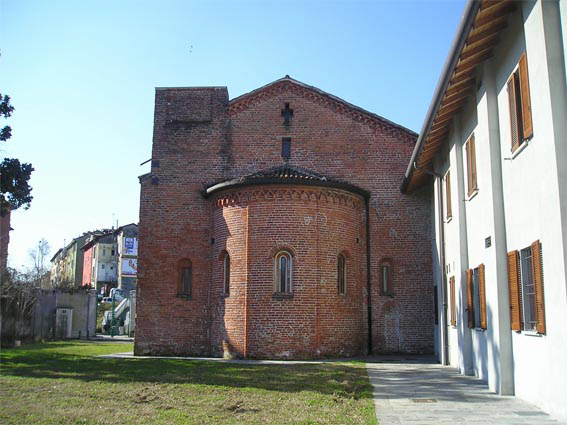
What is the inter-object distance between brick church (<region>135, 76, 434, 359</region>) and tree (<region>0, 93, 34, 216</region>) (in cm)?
432

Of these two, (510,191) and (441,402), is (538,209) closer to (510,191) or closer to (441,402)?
(510,191)

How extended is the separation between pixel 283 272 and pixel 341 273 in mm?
2136

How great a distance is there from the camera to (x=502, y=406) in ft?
28.2

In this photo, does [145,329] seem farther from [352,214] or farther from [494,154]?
[494,154]

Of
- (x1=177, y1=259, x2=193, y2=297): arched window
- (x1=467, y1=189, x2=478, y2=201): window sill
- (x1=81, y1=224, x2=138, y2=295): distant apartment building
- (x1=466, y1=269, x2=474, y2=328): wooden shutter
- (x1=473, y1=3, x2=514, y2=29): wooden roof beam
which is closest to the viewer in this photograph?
(x1=473, y1=3, x2=514, y2=29): wooden roof beam

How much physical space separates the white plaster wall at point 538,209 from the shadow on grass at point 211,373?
9.38ft

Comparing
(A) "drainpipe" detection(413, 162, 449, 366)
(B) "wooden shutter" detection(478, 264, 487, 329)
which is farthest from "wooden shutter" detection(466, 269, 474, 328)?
(A) "drainpipe" detection(413, 162, 449, 366)

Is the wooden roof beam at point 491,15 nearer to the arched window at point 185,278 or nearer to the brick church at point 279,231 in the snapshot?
the brick church at point 279,231

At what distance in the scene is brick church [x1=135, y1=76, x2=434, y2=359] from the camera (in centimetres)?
1702

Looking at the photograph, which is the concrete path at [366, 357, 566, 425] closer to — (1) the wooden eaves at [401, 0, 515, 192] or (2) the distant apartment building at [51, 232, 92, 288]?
(1) the wooden eaves at [401, 0, 515, 192]

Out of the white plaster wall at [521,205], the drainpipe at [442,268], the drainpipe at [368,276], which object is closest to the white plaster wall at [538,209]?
the white plaster wall at [521,205]

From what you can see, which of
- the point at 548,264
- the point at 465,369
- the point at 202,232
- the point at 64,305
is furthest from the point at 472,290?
the point at 64,305

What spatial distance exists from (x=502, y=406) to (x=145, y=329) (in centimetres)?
1313

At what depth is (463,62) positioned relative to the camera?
32.9ft
